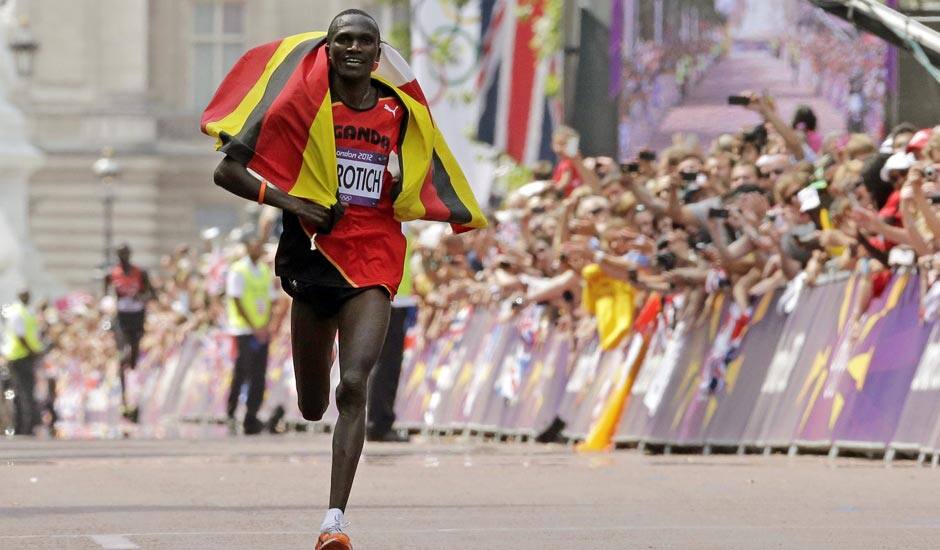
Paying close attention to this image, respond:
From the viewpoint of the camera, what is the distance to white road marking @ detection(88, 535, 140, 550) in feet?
37.3

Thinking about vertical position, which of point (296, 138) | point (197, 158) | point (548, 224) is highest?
point (296, 138)

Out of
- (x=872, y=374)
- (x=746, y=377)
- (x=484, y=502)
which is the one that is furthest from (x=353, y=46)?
(x=746, y=377)

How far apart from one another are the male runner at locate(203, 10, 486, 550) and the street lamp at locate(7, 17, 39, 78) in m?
42.8

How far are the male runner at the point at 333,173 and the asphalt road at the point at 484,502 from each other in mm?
818

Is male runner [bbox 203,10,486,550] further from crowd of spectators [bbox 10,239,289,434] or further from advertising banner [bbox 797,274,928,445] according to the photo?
crowd of spectators [bbox 10,239,289,434]

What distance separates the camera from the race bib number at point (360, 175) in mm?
11531

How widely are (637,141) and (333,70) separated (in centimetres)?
1499

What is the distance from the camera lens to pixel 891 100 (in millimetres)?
21016

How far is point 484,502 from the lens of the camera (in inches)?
551

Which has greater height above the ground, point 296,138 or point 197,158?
point 296,138

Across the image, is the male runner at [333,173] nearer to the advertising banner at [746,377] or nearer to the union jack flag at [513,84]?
the advertising banner at [746,377]

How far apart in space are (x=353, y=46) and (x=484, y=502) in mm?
3249

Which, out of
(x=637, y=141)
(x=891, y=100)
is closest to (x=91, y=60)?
(x=637, y=141)

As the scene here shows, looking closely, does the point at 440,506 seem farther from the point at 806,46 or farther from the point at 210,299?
the point at 210,299
